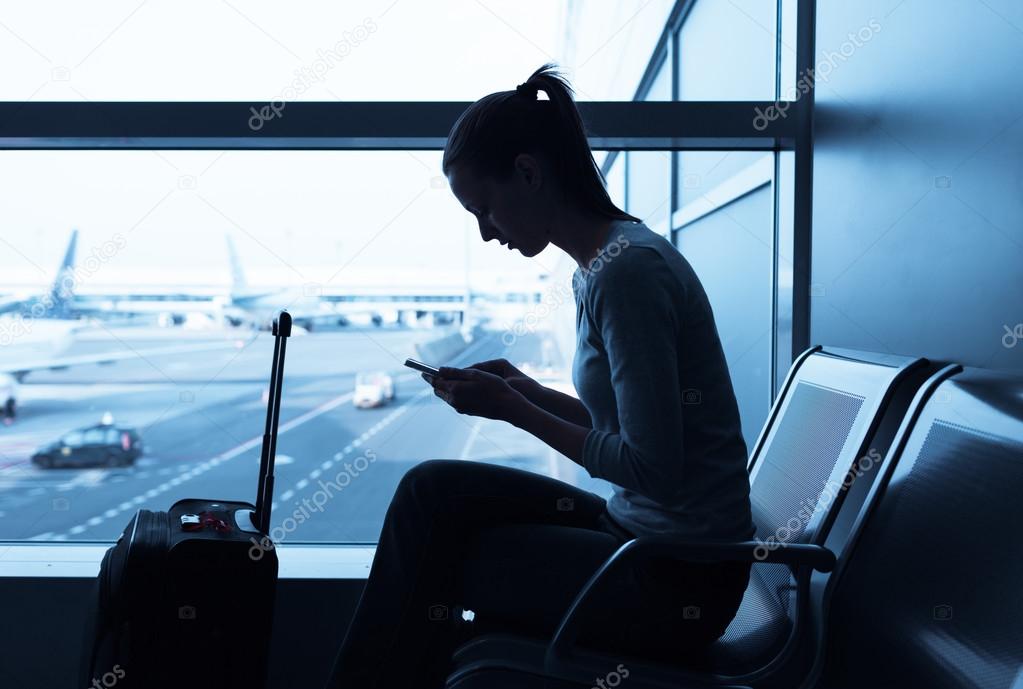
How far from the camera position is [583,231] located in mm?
1062

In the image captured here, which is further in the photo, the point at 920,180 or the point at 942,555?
the point at 920,180

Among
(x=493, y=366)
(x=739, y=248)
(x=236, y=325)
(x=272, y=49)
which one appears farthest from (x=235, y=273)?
(x=739, y=248)

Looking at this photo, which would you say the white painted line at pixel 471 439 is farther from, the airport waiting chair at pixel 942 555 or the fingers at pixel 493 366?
the airport waiting chair at pixel 942 555

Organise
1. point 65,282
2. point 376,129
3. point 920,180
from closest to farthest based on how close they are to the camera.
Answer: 1. point 920,180
2. point 376,129
3. point 65,282

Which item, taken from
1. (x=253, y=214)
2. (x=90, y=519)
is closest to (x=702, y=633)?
(x=253, y=214)

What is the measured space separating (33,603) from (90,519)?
0.30m

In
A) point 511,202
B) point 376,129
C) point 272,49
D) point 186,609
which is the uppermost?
point 272,49

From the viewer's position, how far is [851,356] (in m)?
1.24

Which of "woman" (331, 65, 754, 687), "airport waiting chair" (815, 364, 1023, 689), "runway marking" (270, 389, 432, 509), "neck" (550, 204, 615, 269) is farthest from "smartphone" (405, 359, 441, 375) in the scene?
"runway marking" (270, 389, 432, 509)

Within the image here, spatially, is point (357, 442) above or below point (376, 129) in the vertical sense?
below

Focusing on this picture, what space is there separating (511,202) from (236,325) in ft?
3.58

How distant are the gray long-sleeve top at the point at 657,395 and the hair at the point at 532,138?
8 cm

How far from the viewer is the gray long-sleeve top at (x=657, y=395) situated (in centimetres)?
90

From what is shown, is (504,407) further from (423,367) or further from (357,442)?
(357,442)
